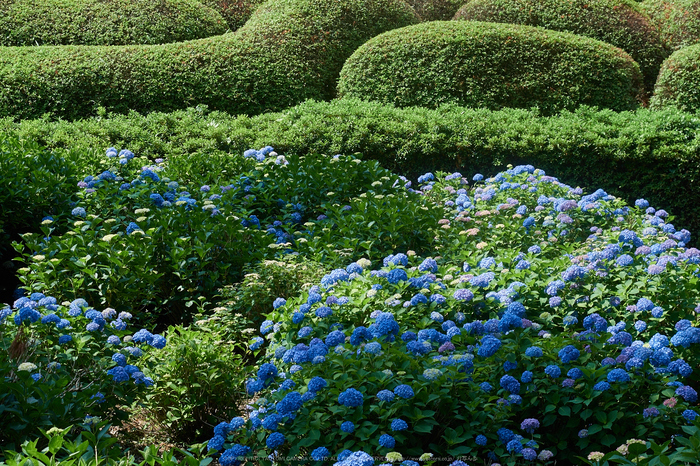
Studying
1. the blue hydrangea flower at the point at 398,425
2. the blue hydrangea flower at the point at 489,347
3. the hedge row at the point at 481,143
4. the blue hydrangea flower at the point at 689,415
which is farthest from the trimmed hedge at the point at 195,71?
the blue hydrangea flower at the point at 689,415

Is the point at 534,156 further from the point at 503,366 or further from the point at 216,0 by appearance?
the point at 216,0

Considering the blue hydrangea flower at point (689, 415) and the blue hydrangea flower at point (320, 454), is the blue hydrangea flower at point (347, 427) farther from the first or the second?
the blue hydrangea flower at point (689, 415)

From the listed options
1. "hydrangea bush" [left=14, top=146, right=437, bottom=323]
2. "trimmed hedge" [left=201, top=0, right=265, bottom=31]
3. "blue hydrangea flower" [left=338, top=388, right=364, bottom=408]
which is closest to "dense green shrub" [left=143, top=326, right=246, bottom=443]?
"hydrangea bush" [left=14, top=146, right=437, bottom=323]

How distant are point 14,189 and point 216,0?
871 centimetres

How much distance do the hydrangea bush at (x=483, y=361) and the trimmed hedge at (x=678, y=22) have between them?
816cm

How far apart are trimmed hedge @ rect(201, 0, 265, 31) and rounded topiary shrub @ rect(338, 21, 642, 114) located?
14.5ft

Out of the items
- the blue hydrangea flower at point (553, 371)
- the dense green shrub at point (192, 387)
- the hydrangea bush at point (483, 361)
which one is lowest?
the dense green shrub at point (192, 387)

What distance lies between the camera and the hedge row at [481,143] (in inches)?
266

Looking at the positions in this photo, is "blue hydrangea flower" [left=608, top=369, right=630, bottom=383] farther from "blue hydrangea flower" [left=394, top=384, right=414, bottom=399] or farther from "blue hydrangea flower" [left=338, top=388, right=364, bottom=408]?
"blue hydrangea flower" [left=338, top=388, right=364, bottom=408]

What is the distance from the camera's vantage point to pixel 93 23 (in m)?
10.9

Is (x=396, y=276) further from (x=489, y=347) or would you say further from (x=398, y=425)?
(x=398, y=425)

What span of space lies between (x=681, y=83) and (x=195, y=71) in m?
6.93

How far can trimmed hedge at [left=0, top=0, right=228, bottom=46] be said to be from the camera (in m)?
10.7

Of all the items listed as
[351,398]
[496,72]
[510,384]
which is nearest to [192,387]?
[351,398]
